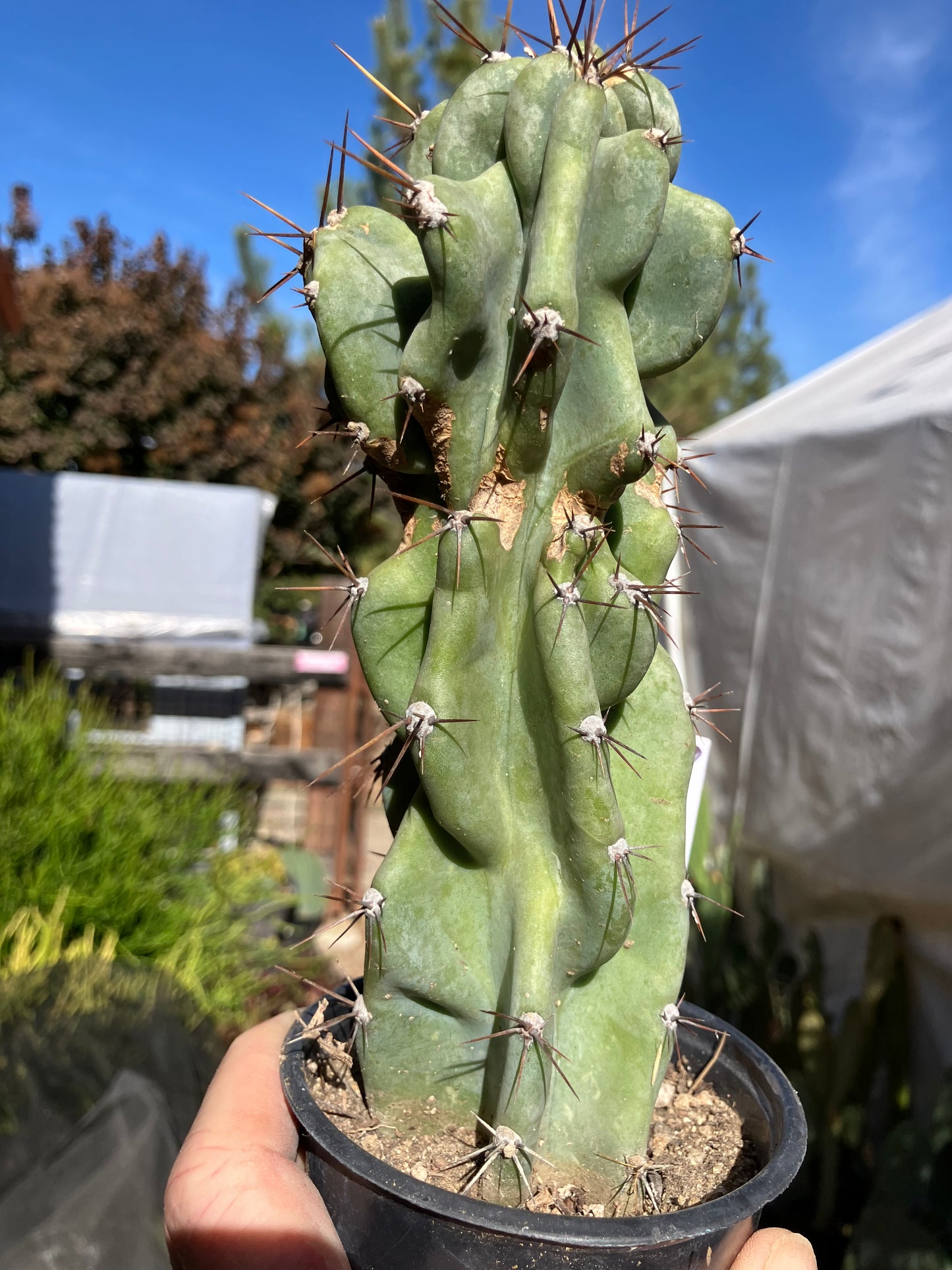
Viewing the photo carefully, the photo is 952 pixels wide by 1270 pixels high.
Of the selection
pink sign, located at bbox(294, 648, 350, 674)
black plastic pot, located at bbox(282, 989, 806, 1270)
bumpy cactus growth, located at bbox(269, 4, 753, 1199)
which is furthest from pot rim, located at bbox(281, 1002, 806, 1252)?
pink sign, located at bbox(294, 648, 350, 674)

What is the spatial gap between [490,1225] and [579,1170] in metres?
0.27

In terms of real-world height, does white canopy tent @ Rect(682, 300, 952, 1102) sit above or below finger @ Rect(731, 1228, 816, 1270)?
above

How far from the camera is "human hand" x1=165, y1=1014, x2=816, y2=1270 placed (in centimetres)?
96

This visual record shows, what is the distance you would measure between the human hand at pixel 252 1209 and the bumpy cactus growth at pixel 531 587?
0.16 meters

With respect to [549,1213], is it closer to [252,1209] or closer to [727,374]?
[252,1209]

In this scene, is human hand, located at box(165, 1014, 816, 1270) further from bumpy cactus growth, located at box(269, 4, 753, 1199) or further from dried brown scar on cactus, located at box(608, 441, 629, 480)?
dried brown scar on cactus, located at box(608, 441, 629, 480)

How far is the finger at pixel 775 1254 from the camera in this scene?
100cm

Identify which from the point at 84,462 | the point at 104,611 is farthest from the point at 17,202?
the point at 104,611

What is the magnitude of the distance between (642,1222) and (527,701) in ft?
1.91

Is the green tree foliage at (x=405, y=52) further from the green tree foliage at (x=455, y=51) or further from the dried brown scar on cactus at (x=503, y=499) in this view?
the dried brown scar on cactus at (x=503, y=499)

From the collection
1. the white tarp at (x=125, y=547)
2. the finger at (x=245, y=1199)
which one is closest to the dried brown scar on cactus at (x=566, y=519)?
the finger at (x=245, y=1199)

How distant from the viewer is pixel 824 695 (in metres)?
3.11

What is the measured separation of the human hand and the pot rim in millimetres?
58

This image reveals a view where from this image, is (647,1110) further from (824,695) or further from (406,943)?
(824,695)
